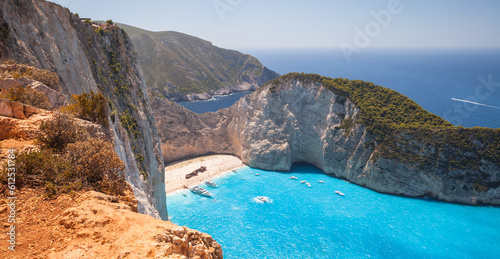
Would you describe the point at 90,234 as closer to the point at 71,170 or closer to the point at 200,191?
the point at 71,170

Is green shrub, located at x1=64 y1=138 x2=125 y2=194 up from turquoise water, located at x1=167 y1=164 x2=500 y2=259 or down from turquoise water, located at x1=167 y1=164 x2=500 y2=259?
up

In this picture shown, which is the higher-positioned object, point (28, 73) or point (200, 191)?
point (28, 73)

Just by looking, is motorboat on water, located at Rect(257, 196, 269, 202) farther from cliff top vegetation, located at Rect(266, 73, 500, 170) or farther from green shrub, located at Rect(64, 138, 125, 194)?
green shrub, located at Rect(64, 138, 125, 194)

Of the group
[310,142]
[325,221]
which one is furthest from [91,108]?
[310,142]

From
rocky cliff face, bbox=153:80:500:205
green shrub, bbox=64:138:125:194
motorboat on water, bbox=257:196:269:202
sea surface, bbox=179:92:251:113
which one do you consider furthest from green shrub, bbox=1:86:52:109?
sea surface, bbox=179:92:251:113

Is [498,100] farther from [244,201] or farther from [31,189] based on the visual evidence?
[31,189]

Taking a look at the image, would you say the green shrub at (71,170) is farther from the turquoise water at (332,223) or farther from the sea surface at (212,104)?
the sea surface at (212,104)

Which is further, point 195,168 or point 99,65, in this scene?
point 195,168
